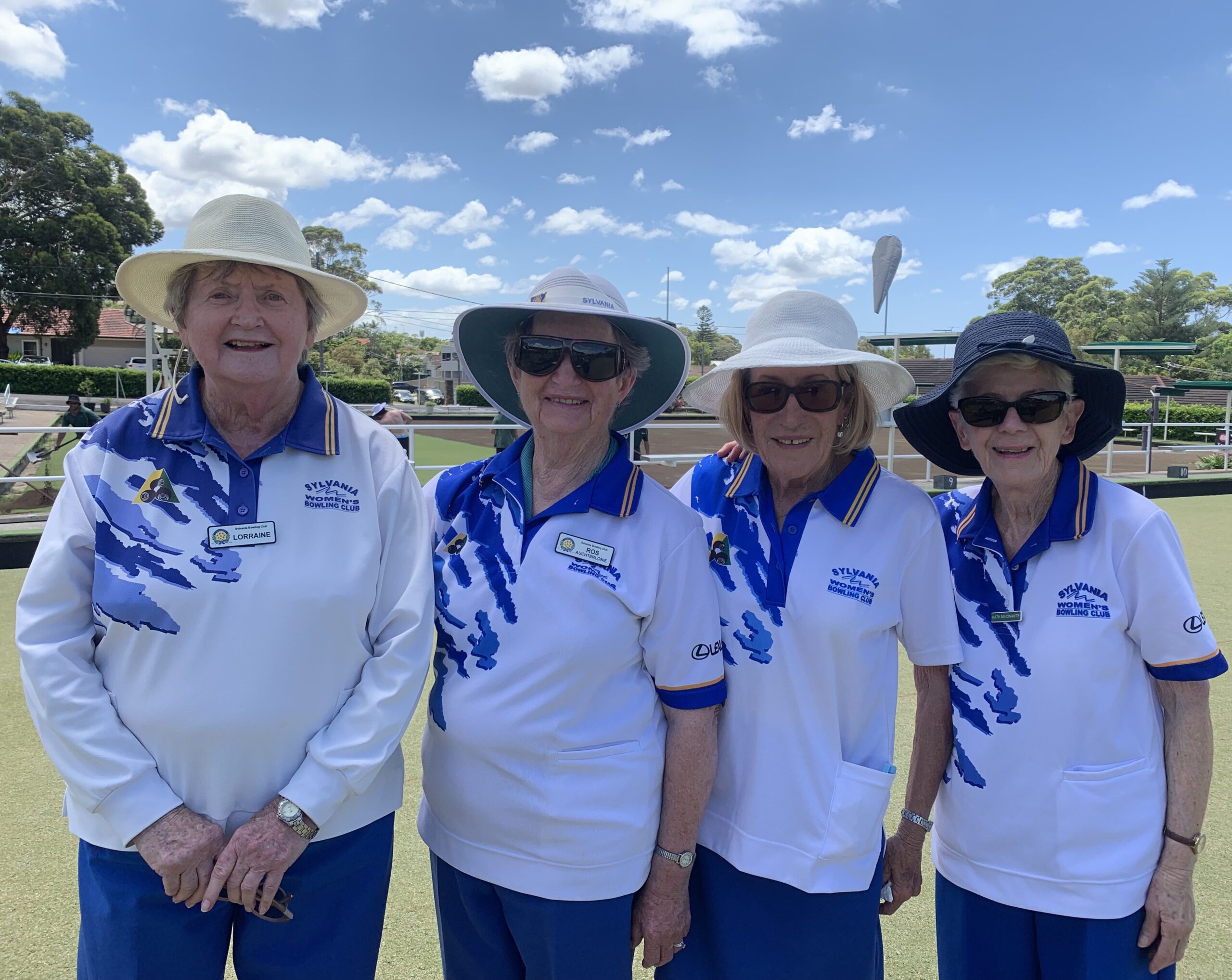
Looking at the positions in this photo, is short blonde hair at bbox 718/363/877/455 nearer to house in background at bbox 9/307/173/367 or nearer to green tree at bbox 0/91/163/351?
green tree at bbox 0/91/163/351

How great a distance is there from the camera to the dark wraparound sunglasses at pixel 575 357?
170 centimetres

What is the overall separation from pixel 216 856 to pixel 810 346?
1579 mm

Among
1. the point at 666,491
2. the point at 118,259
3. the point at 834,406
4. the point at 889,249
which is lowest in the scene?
the point at 666,491

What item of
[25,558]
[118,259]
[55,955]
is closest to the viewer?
[55,955]

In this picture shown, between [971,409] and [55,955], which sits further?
[55,955]

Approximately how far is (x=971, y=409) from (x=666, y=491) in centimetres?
72

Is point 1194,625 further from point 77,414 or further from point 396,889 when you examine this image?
point 77,414

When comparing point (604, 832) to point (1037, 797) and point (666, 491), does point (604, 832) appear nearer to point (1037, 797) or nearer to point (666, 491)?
point (666, 491)

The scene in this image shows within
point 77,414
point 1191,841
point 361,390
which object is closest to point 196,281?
point 1191,841

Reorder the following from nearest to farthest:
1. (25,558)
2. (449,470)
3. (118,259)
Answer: (449,470) < (25,558) < (118,259)

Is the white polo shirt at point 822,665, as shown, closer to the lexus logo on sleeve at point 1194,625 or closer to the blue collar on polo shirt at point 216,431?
the lexus logo on sleeve at point 1194,625

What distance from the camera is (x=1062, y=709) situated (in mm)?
1608

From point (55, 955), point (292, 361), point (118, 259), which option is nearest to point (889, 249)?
point (292, 361)

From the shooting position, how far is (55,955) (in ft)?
7.02
